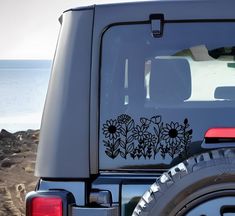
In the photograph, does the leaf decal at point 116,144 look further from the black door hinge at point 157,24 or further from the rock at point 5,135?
the rock at point 5,135

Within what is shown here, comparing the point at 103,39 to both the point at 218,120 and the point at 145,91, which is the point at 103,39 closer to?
the point at 145,91

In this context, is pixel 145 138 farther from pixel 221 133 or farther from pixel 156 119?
pixel 221 133

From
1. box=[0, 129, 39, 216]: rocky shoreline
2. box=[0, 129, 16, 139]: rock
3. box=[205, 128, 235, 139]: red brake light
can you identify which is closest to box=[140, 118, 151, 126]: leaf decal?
box=[205, 128, 235, 139]: red brake light

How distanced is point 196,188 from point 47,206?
0.59m

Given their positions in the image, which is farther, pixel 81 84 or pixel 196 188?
pixel 81 84

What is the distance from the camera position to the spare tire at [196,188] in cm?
241

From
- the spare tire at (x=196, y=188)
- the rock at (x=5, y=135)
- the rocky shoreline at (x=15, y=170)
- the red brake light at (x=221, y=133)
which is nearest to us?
the spare tire at (x=196, y=188)

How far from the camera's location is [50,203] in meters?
2.64

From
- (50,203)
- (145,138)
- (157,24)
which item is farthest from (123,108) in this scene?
(50,203)

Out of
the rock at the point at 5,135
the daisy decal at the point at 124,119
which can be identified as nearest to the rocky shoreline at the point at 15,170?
the rock at the point at 5,135

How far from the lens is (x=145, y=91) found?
109 inches

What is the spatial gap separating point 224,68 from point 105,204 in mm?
821

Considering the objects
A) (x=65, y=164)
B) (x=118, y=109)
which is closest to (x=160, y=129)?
(x=118, y=109)

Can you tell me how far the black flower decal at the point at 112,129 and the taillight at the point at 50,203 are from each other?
10.7 inches
